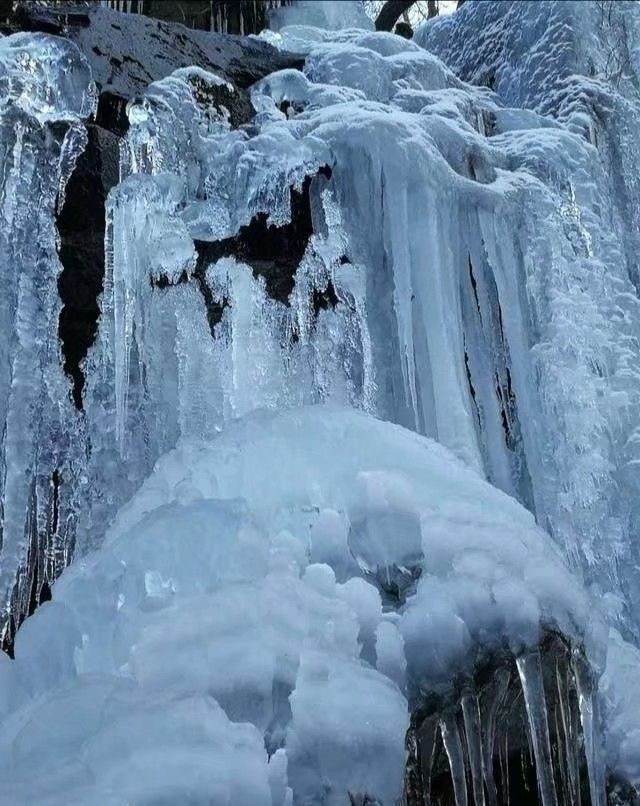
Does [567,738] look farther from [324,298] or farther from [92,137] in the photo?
[92,137]

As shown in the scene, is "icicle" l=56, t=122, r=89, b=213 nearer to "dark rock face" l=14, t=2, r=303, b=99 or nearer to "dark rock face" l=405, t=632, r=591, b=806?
"dark rock face" l=14, t=2, r=303, b=99

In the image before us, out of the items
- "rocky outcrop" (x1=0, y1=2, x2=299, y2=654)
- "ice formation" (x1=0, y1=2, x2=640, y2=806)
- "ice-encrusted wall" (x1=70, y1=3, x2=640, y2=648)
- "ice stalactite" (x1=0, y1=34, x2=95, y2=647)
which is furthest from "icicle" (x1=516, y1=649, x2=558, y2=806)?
"rocky outcrop" (x1=0, y1=2, x2=299, y2=654)

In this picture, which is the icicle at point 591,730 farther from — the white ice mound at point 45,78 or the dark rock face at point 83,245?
the white ice mound at point 45,78

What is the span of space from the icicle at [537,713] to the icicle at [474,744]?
0.15 metres

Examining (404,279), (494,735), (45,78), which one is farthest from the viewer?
(404,279)

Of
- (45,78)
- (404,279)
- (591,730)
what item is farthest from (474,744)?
(45,78)

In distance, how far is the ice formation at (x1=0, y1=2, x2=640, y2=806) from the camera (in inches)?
86.9

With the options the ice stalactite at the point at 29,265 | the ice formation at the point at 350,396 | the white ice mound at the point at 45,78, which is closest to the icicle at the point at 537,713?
the ice formation at the point at 350,396

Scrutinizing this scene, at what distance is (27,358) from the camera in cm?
458

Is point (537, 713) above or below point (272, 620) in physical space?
below

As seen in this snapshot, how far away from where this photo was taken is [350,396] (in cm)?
536

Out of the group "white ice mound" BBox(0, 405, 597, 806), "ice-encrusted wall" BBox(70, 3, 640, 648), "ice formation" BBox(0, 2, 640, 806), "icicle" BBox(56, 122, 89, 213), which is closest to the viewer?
"white ice mound" BBox(0, 405, 597, 806)

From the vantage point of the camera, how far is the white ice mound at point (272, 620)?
189cm

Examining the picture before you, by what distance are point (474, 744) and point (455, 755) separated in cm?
6
